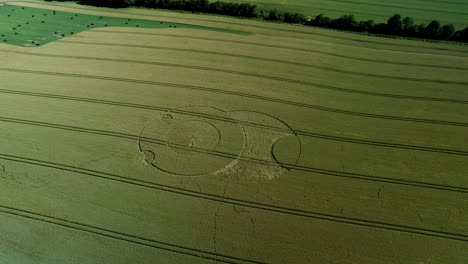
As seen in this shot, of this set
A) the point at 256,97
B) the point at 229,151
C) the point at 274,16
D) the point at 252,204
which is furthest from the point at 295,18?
the point at 252,204

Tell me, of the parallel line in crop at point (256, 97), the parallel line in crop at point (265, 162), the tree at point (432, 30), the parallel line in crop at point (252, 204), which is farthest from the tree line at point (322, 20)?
the parallel line in crop at point (252, 204)

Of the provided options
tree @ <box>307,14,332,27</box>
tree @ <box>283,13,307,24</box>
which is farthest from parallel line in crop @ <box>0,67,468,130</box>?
tree @ <box>283,13,307,24</box>

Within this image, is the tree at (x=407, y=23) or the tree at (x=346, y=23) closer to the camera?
the tree at (x=407, y=23)

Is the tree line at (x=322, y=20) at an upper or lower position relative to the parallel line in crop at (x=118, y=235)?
upper

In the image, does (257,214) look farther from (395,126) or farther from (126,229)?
(395,126)

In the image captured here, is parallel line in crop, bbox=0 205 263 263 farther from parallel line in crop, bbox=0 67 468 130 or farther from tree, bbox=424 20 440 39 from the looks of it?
tree, bbox=424 20 440 39

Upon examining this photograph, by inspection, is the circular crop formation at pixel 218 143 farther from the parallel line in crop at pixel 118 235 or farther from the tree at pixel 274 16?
the tree at pixel 274 16

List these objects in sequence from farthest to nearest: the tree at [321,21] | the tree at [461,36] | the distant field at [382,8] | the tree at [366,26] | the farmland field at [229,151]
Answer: the distant field at [382,8] < the tree at [321,21] < the tree at [366,26] < the tree at [461,36] < the farmland field at [229,151]
